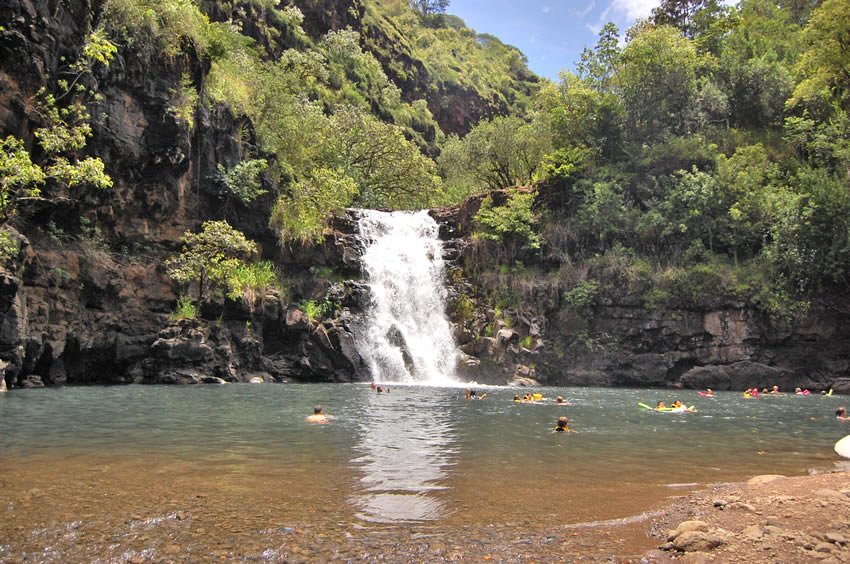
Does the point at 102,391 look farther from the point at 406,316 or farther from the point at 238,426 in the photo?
the point at 406,316

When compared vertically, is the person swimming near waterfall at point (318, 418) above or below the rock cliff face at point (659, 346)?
below

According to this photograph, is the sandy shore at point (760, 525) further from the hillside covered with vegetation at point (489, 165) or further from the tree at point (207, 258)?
the tree at point (207, 258)

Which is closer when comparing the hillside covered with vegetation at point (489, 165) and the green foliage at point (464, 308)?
the hillside covered with vegetation at point (489, 165)

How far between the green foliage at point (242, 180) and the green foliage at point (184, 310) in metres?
5.23

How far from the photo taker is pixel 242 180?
25.6 m

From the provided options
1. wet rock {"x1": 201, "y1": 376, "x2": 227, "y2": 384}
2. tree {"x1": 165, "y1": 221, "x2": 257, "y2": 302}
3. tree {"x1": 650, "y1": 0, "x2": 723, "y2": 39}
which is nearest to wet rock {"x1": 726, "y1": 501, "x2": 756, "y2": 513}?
wet rock {"x1": 201, "y1": 376, "x2": 227, "y2": 384}

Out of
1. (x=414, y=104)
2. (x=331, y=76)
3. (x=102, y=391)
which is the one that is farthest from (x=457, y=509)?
(x=414, y=104)

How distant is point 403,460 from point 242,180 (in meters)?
20.2

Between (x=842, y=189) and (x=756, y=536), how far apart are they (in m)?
25.2

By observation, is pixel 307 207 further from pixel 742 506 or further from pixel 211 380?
pixel 742 506

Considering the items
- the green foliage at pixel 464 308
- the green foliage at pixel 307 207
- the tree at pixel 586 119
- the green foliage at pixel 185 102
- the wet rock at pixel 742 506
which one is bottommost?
the wet rock at pixel 742 506

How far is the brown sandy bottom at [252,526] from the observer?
4578 mm

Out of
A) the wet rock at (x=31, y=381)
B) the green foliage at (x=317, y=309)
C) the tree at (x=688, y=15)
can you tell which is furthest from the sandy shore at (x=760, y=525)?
the tree at (x=688, y=15)

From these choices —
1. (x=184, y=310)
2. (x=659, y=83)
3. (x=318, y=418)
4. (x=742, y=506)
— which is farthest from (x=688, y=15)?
(x=742, y=506)
